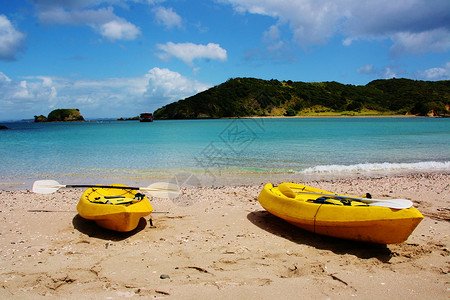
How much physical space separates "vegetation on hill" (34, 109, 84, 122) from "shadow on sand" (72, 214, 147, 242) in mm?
182760

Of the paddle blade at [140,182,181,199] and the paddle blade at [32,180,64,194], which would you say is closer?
the paddle blade at [32,180,64,194]

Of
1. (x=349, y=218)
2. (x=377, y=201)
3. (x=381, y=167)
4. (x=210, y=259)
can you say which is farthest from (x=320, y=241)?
(x=381, y=167)

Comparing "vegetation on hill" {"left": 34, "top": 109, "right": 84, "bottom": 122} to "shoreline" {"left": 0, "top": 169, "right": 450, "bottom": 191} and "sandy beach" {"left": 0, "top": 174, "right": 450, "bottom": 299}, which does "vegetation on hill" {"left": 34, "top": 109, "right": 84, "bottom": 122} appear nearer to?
"shoreline" {"left": 0, "top": 169, "right": 450, "bottom": 191}

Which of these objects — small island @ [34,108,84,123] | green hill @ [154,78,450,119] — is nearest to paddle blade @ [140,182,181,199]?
green hill @ [154,78,450,119]

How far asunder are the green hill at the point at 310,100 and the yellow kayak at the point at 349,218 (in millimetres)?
87865

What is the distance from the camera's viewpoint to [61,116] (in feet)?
541

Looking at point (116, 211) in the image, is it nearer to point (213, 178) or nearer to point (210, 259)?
point (210, 259)

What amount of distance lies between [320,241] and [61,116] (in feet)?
614

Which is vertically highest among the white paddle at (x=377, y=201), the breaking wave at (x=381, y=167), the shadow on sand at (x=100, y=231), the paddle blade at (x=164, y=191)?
the white paddle at (x=377, y=201)

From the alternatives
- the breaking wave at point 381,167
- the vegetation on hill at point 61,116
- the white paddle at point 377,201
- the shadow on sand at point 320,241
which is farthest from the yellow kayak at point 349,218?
the vegetation on hill at point 61,116

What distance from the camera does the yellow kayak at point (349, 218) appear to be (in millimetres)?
4812

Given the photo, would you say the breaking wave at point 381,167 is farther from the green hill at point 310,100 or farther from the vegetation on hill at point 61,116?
the vegetation on hill at point 61,116

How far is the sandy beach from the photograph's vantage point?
13.2ft

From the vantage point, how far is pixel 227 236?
6.08 metres
